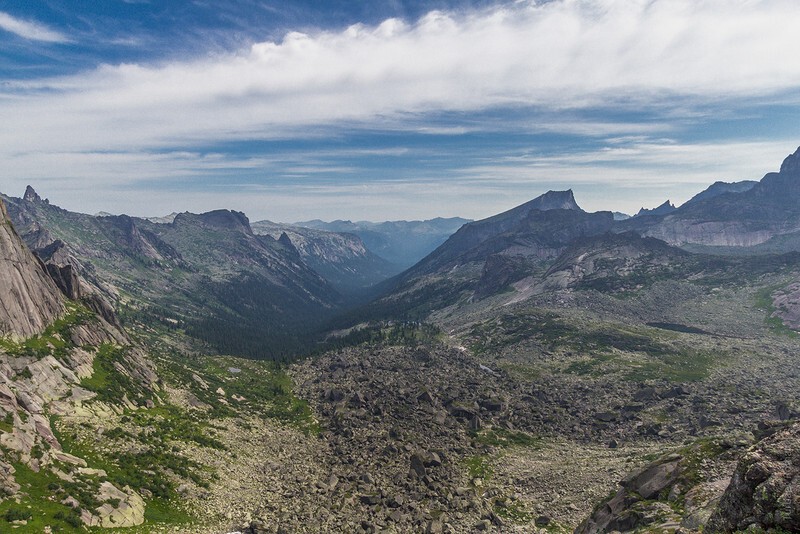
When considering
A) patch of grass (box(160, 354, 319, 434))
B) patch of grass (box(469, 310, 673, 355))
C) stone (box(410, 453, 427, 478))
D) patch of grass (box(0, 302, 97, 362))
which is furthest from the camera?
patch of grass (box(469, 310, 673, 355))

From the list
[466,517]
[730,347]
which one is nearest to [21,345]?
[466,517]

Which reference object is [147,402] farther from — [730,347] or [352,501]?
[730,347]

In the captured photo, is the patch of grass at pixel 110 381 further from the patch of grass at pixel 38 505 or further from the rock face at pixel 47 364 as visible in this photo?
the patch of grass at pixel 38 505

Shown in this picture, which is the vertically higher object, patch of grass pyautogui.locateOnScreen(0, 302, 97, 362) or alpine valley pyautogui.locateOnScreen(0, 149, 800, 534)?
patch of grass pyautogui.locateOnScreen(0, 302, 97, 362)

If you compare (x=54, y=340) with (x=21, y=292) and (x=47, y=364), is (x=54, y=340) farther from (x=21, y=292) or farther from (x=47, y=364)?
(x=47, y=364)

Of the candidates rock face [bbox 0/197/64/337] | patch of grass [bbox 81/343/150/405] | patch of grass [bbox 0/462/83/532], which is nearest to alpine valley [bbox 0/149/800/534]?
patch of grass [bbox 0/462/83/532]

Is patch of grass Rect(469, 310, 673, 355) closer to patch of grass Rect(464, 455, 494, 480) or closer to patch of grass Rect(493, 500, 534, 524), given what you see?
patch of grass Rect(464, 455, 494, 480)

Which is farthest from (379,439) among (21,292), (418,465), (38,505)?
(21,292)
